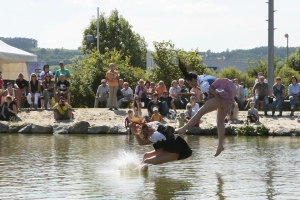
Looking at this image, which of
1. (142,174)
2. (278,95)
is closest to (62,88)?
(278,95)

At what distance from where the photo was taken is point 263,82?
2594 centimetres

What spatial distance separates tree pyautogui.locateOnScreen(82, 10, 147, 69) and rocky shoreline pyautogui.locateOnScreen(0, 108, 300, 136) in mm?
50229

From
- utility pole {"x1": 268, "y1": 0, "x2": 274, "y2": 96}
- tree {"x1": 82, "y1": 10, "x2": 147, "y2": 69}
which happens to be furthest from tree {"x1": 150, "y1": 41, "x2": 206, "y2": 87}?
tree {"x1": 82, "y1": 10, "x2": 147, "y2": 69}

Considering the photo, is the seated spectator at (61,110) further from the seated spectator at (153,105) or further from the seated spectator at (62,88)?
the seated spectator at (153,105)

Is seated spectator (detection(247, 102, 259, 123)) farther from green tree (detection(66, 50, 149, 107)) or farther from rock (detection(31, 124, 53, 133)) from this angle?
green tree (detection(66, 50, 149, 107))

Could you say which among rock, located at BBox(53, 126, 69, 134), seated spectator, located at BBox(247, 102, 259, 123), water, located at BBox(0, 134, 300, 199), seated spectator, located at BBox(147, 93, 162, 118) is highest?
seated spectator, located at BBox(147, 93, 162, 118)

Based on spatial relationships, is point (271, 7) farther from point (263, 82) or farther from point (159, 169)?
point (159, 169)

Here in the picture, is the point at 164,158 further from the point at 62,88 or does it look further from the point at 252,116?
the point at 62,88

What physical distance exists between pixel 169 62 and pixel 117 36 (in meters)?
38.2

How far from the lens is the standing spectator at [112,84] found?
26.3m

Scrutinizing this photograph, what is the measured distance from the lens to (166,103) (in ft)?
82.0

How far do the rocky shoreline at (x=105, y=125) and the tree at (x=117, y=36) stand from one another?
165 feet

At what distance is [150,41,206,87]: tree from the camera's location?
3931 cm

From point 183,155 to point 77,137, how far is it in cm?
931
